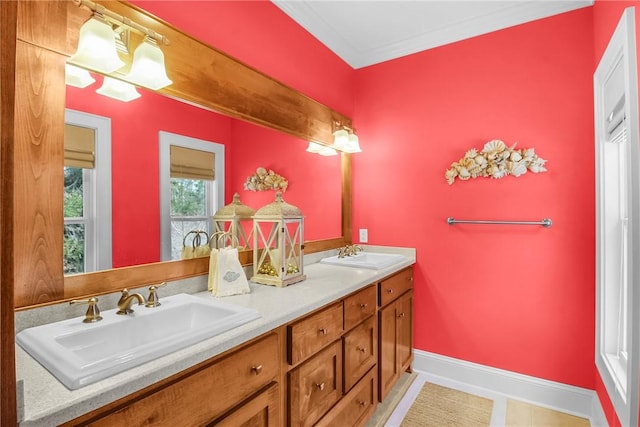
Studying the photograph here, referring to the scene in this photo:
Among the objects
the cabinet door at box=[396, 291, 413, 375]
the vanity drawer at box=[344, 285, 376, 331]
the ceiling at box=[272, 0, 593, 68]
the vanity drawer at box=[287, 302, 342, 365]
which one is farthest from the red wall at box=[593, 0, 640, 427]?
the vanity drawer at box=[287, 302, 342, 365]

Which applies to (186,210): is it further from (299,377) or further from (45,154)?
(299,377)

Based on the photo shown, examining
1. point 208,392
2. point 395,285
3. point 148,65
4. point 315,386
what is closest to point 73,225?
point 148,65

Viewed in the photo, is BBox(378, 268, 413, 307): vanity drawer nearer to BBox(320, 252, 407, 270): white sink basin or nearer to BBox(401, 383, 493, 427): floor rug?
BBox(320, 252, 407, 270): white sink basin

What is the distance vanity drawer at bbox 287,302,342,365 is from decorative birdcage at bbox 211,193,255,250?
0.60m

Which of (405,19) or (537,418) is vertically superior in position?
(405,19)

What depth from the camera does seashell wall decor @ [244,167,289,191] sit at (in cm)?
181

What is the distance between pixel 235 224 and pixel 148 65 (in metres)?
0.83

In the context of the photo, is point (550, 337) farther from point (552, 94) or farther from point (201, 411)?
point (201, 411)

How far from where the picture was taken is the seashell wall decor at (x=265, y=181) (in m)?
1.81

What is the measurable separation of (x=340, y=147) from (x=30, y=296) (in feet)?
6.37

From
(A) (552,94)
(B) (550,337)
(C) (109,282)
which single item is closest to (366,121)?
(A) (552,94)

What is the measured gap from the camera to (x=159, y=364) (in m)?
0.78

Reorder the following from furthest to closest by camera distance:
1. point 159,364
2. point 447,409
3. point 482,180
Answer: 1. point 482,180
2. point 447,409
3. point 159,364

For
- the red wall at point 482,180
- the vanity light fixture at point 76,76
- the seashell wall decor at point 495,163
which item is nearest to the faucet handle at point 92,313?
the vanity light fixture at point 76,76
